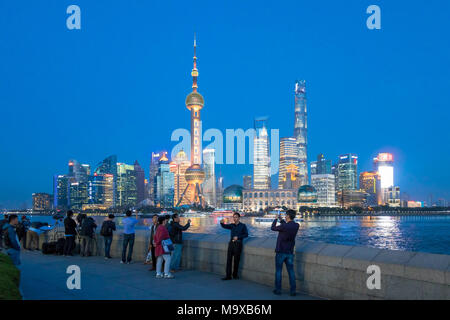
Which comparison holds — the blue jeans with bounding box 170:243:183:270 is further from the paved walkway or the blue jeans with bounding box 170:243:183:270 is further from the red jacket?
the red jacket

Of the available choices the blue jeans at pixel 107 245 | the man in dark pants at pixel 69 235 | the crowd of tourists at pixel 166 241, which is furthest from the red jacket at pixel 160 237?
the man in dark pants at pixel 69 235

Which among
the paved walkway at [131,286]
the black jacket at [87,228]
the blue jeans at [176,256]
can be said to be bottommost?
the paved walkway at [131,286]

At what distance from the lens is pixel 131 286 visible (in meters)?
11.7

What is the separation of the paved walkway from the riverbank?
4.25 ft

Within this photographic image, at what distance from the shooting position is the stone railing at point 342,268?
8.14 metres

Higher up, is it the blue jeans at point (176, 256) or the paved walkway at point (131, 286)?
the blue jeans at point (176, 256)

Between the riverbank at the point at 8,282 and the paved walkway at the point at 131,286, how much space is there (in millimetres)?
1297

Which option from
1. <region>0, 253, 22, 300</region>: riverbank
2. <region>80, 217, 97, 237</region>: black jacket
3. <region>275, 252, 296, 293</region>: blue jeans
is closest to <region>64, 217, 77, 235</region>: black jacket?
<region>80, 217, 97, 237</region>: black jacket

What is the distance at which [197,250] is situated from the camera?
1480 cm

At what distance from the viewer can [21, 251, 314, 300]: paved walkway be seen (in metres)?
10.4

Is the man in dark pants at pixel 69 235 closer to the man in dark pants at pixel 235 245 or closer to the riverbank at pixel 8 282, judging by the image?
the riverbank at pixel 8 282
